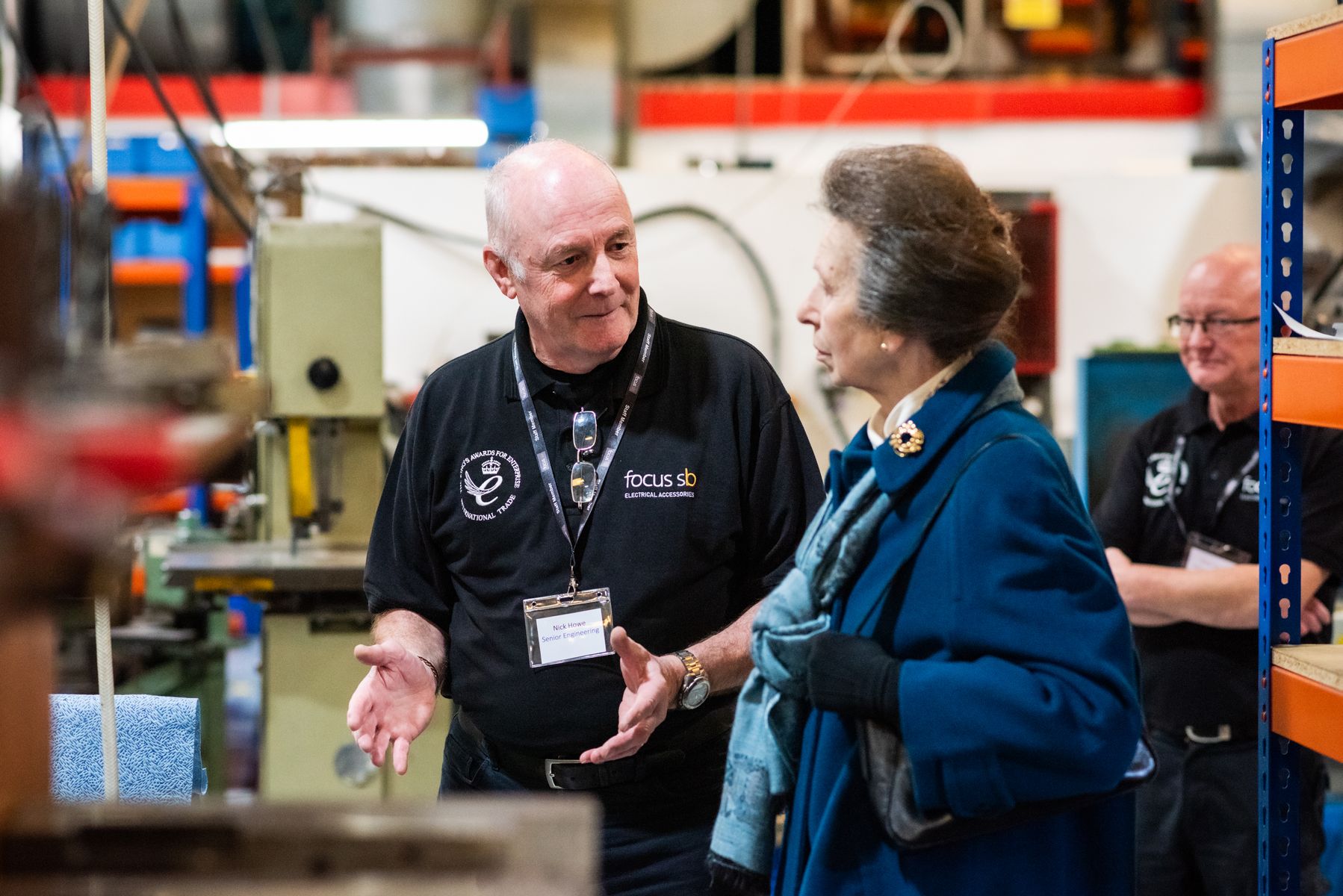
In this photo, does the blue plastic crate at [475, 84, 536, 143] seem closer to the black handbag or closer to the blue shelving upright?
the blue shelving upright

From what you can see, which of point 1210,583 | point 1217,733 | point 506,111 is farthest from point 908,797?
point 506,111

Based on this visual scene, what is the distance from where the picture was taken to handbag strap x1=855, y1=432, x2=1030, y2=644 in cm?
131

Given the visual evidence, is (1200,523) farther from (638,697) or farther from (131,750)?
(131,750)

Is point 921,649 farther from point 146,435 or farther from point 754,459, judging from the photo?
point 146,435

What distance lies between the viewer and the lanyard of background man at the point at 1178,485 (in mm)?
2438

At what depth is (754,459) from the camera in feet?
6.08

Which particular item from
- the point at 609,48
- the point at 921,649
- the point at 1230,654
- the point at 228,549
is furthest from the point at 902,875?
the point at 609,48

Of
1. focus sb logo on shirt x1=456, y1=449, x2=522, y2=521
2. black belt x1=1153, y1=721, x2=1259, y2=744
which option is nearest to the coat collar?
focus sb logo on shirt x1=456, y1=449, x2=522, y2=521

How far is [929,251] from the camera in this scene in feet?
4.35

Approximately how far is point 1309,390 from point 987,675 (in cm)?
60

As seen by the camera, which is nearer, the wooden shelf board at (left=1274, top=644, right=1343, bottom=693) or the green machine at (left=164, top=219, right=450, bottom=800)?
the wooden shelf board at (left=1274, top=644, right=1343, bottom=693)

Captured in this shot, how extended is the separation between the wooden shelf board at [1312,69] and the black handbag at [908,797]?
0.59 metres

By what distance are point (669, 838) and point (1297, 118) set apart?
4.13ft

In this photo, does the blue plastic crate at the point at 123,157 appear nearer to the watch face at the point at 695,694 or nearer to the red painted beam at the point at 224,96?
the red painted beam at the point at 224,96
